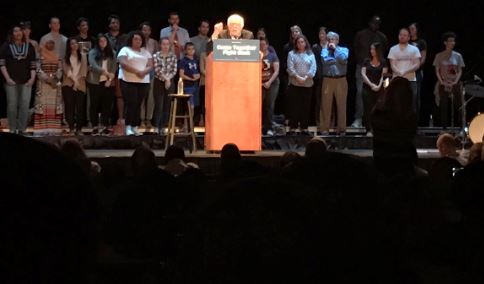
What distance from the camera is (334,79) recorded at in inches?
429

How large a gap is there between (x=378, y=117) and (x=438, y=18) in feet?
34.2

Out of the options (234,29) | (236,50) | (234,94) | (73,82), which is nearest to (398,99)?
(236,50)

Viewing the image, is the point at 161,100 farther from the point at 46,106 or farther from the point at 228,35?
the point at 228,35

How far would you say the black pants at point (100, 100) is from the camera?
10586mm

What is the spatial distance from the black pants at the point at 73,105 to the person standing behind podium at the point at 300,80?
2.89 metres

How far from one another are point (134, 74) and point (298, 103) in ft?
7.73

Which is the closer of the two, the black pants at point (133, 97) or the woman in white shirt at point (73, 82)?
the black pants at point (133, 97)

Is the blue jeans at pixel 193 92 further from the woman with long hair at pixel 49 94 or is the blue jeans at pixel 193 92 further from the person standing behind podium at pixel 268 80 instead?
the woman with long hair at pixel 49 94

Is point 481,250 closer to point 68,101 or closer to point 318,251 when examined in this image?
point 318,251

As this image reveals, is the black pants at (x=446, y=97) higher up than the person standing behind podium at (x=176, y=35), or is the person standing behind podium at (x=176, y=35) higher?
the person standing behind podium at (x=176, y=35)

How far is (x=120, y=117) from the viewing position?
11.3 metres

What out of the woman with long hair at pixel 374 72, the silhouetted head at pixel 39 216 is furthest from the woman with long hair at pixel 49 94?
the silhouetted head at pixel 39 216

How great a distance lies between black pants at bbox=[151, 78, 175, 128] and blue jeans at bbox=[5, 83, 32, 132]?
1.67 meters

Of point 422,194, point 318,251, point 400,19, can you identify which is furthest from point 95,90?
point 318,251
